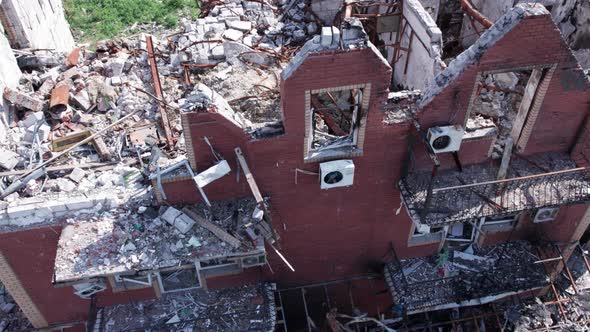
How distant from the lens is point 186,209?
39.8 feet

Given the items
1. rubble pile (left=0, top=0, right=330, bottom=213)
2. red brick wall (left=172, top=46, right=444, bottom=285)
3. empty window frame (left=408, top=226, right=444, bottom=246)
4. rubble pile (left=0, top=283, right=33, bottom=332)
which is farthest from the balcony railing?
rubble pile (left=0, top=283, right=33, bottom=332)

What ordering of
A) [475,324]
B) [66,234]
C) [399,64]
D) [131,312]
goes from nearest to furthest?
1. [66,234]
2. [131,312]
3. [475,324]
4. [399,64]

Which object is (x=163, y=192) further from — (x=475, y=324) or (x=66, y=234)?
(x=475, y=324)

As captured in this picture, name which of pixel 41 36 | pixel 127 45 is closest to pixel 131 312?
pixel 127 45

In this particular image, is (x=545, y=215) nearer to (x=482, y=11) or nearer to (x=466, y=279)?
(x=466, y=279)

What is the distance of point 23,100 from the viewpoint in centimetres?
1366

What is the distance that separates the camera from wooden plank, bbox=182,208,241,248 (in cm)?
1138

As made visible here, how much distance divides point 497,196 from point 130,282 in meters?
9.69

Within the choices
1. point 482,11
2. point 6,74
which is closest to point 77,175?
point 6,74

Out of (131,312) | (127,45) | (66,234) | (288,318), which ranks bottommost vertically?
(288,318)

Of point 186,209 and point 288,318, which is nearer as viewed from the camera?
point 186,209

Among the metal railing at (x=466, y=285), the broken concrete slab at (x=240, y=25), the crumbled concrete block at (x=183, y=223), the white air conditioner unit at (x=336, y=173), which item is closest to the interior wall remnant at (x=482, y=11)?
the broken concrete slab at (x=240, y=25)

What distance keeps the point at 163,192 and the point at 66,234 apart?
2432mm

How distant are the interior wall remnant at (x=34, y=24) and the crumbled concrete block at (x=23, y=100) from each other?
3010mm
